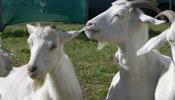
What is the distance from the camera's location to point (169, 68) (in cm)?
543

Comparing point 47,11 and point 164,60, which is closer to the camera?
point 164,60

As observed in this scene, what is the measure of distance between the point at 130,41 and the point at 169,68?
0.50m

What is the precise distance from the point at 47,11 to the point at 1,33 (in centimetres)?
149

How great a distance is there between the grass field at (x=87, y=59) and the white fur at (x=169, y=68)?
1.23m

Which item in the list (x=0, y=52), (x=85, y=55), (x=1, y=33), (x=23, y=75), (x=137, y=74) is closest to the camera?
(x=137, y=74)

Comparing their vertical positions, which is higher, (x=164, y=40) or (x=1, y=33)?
(x=164, y=40)

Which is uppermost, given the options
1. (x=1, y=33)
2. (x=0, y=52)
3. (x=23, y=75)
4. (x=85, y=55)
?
(x=0, y=52)

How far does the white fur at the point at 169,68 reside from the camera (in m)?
5.03

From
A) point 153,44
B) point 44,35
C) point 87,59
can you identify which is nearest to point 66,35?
point 44,35

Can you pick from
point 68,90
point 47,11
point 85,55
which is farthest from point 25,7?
point 68,90

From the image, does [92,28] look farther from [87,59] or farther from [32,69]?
[87,59]

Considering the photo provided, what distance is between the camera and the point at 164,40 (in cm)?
518

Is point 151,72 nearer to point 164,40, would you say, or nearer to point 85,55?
point 164,40

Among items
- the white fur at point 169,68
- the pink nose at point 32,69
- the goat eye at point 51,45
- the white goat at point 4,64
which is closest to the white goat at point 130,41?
the white fur at point 169,68
